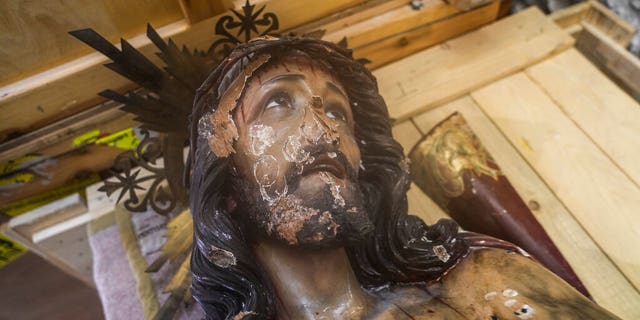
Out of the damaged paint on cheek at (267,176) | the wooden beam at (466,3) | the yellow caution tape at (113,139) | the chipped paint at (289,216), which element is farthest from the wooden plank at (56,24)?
the wooden beam at (466,3)

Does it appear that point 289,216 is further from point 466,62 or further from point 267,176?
point 466,62

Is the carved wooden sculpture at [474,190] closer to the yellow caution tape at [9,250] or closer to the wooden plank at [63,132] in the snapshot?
the wooden plank at [63,132]

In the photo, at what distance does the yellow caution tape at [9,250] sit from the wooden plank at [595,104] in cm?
263

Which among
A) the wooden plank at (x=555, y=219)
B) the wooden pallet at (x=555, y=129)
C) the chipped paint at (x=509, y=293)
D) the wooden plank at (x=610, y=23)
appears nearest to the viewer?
the chipped paint at (x=509, y=293)

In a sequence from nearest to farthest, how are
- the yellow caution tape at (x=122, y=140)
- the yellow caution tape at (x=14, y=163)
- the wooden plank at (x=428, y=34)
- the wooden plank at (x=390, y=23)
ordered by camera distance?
the yellow caution tape at (x=14, y=163), the yellow caution tape at (x=122, y=140), the wooden plank at (x=390, y=23), the wooden plank at (x=428, y=34)

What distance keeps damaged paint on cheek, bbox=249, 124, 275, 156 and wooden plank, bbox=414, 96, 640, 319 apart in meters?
1.11

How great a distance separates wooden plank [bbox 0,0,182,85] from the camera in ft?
6.23

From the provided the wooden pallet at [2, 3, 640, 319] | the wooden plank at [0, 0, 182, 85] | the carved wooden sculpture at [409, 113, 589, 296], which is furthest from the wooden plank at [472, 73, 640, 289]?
the wooden plank at [0, 0, 182, 85]

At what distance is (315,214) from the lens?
1.42 m

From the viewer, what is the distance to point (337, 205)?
1.43 metres

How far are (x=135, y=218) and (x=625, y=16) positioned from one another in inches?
108

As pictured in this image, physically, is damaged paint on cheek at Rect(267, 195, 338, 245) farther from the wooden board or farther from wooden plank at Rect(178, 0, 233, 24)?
the wooden board

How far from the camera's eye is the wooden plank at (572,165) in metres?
2.03

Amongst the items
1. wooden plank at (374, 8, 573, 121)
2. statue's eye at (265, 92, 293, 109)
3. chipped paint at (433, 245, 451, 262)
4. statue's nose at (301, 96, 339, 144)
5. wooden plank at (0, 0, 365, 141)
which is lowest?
chipped paint at (433, 245, 451, 262)
